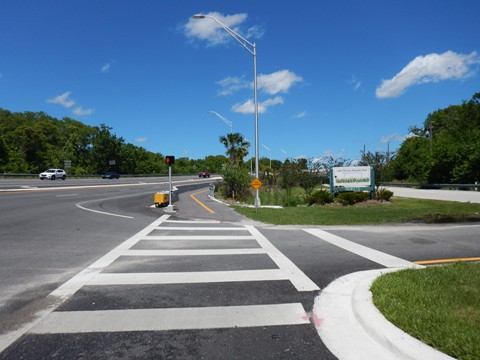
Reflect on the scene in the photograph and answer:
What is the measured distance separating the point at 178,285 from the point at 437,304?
3.53 metres

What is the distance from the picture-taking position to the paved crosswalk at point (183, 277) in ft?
14.1

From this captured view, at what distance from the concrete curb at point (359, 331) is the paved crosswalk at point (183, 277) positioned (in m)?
0.34

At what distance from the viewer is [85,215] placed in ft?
50.0

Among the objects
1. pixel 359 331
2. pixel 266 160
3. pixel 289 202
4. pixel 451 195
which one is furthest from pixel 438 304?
pixel 266 160

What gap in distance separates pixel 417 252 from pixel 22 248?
8.76 meters

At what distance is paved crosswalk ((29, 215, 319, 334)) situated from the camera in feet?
14.1

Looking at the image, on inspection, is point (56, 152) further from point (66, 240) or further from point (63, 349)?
point (63, 349)

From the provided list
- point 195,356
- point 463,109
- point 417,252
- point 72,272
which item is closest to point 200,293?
point 195,356

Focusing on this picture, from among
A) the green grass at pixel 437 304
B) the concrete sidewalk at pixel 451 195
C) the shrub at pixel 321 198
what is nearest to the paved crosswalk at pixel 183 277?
the green grass at pixel 437 304

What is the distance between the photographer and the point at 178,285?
19.0 feet

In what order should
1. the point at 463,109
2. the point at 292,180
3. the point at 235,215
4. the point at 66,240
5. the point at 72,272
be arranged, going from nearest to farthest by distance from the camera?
the point at 72,272, the point at 66,240, the point at 235,215, the point at 292,180, the point at 463,109

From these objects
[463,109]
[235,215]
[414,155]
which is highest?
[463,109]

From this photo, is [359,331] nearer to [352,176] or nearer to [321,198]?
[321,198]

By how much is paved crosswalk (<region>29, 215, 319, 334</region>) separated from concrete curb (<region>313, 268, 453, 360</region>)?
340mm
